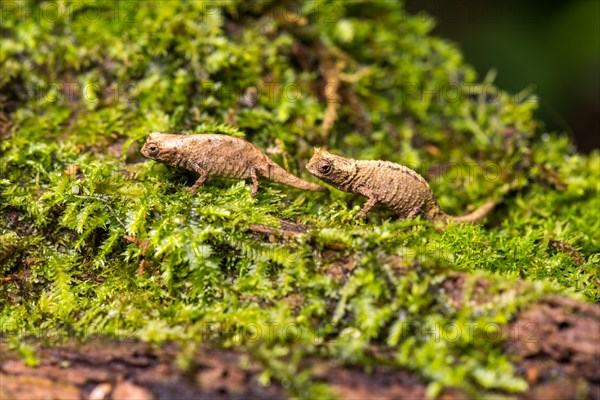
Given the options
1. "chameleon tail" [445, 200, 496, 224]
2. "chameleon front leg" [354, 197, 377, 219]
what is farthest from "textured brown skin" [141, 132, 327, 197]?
"chameleon tail" [445, 200, 496, 224]

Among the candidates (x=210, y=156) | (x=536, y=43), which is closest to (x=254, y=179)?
(x=210, y=156)

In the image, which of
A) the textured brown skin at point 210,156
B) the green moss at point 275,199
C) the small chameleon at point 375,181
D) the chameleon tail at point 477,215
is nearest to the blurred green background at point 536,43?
the green moss at point 275,199

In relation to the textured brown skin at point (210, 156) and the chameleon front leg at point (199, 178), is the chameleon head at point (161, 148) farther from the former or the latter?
the chameleon front leg at point (199, 178)

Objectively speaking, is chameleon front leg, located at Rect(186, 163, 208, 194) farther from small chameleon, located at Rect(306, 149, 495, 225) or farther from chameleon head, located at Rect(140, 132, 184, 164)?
small chameleon, located at Rect(306, 149, 495, 225)

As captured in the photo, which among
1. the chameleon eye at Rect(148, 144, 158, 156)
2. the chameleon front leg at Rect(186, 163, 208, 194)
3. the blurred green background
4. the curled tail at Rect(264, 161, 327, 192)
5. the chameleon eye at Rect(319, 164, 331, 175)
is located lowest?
the chameleon front leg at Rect(186, 163, 208, 194)

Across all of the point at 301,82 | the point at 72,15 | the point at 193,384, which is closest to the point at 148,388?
the point at 193,384

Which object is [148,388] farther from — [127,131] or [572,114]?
[572,114]
